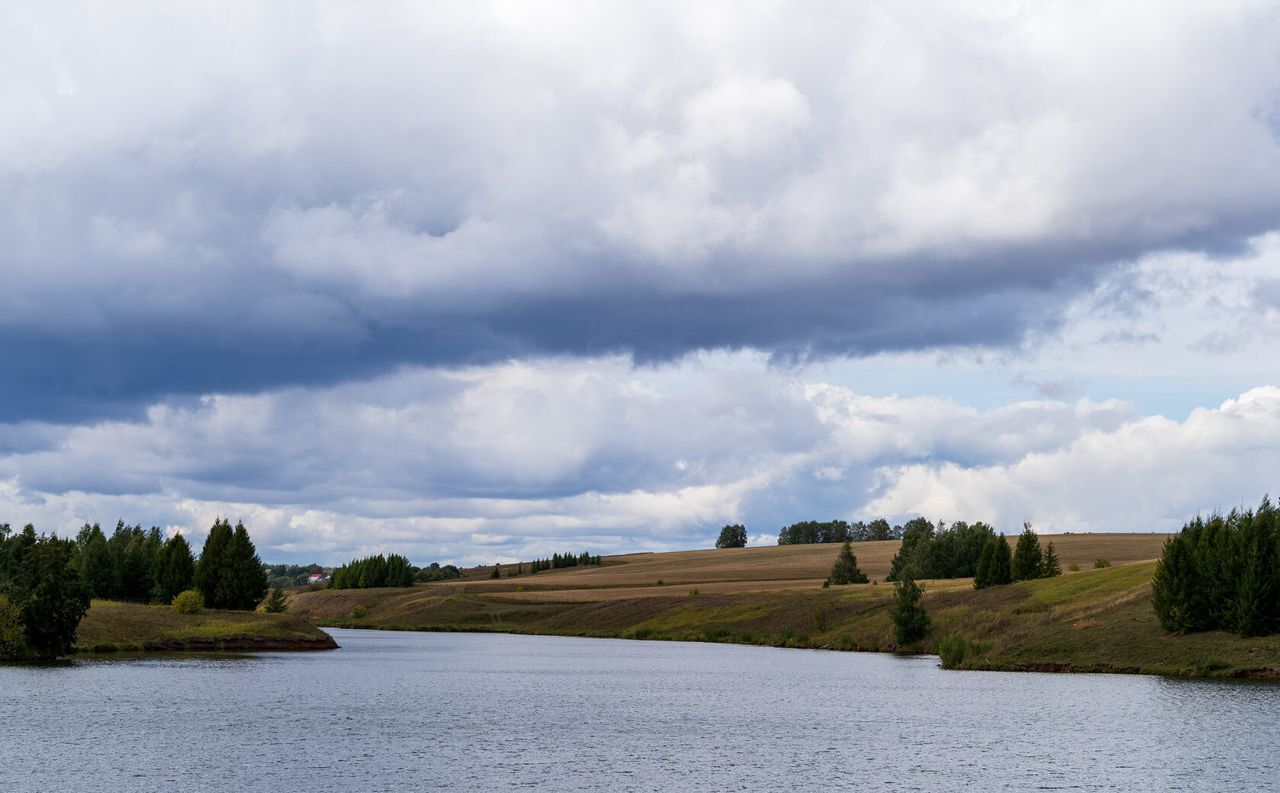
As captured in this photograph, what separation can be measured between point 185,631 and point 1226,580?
390ft

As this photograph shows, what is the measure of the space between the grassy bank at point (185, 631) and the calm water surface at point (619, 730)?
65.2ft

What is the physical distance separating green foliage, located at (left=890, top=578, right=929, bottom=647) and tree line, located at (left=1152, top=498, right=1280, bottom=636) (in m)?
35.7

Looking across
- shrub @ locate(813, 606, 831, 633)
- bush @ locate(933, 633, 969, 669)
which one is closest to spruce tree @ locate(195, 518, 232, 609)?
shrub @ locate(813, 606, 831, 633)

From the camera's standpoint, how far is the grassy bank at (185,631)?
144875 millimetres

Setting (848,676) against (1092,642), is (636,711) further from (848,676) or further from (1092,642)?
(1092,642)

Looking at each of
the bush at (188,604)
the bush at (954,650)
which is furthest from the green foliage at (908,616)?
the bush at (188,604)

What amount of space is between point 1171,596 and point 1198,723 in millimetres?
48818

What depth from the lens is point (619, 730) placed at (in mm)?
77688

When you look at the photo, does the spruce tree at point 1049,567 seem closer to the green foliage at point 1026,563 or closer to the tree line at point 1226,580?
the green foliage at point 1026,563

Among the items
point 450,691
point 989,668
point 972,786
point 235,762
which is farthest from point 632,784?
point 989,668

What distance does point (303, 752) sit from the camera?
6425cm

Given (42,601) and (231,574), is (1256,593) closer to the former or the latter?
(42,601)

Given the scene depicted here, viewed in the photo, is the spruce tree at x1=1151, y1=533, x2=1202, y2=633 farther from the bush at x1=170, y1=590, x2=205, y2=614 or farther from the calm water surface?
the bush at x1=170, y1=590, x2=205, y2=614

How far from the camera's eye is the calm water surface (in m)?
57.6
